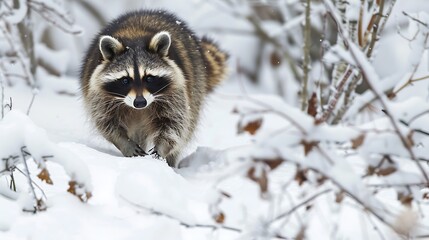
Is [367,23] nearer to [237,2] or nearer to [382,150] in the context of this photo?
[382,150]

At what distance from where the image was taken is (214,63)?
6.26m

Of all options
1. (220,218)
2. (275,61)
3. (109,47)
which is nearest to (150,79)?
(109,47)

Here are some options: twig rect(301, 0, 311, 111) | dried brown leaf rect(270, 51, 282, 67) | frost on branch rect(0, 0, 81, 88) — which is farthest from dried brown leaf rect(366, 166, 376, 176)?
dried brown leaf rect(270, 51, 282, 67)

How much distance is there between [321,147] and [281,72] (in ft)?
33.4

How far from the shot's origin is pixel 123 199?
10.9 ft

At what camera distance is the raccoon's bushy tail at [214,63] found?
20.4 ft

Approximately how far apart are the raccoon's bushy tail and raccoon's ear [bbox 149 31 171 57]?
0.96 meters

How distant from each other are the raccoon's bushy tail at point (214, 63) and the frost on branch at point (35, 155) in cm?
282

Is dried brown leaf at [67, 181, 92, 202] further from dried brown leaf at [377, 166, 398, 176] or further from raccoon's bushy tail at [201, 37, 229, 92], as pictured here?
raccoon's bushy tail at [201, 37, 229, 92]

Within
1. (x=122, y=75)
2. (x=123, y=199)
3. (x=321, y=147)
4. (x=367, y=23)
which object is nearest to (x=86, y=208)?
(x=123, y=199)

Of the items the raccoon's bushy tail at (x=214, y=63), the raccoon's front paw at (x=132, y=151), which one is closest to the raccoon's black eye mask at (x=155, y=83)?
the raccoon's front paw at (x=132, y=151)

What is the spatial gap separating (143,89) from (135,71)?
0.12 metres

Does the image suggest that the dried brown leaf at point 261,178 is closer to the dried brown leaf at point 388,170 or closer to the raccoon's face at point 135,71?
the dried brown leaf at point 388,170

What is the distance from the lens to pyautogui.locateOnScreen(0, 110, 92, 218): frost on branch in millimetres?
3355
